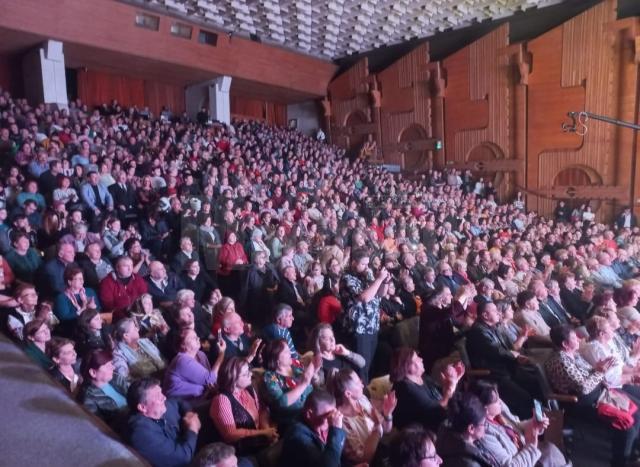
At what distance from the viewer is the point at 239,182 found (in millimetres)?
5191

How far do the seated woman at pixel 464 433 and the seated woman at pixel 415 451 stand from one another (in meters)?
0.19

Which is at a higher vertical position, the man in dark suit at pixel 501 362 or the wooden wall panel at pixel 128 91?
the wooden wall panel at pixel 128 91

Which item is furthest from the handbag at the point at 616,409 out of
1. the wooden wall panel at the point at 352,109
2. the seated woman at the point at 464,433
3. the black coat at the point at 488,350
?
the wooden wall panel at the point at 352,109

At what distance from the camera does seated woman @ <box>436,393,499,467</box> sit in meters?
1.41

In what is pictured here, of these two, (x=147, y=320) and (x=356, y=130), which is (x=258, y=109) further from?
(x=147, y=320)

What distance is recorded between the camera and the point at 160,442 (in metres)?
1.27

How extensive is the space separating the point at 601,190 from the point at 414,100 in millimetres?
3630

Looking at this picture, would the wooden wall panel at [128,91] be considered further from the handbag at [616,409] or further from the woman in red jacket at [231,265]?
the handbag at [616,409]

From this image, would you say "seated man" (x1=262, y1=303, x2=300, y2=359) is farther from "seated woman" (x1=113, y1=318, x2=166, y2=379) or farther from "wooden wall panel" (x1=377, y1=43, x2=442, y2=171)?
"wooden wall panel" (x1=377, y1=43, x2=442, y2=171)

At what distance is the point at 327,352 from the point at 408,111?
7881 mm

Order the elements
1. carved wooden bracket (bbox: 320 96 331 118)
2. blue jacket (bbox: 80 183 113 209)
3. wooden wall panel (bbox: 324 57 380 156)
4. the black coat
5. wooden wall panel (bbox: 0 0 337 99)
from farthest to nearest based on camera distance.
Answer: carved wooden bracket (bbox: 320 96 331 118) < wooden wall panel (bbox: 324 57 380 156) < wooden wall panel (bbox: 0 0 337 99) < blue jacket (bbox: 80 183 113 209) < the black coat

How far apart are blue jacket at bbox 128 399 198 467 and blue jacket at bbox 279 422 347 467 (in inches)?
10.9

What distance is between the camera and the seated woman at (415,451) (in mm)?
1221

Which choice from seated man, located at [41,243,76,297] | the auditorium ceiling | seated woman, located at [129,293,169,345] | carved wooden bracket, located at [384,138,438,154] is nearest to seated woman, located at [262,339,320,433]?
seated woman, located at [129,293,169,345]
